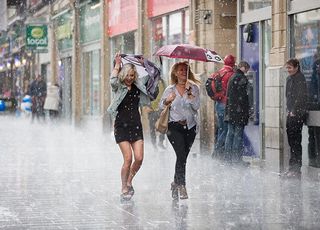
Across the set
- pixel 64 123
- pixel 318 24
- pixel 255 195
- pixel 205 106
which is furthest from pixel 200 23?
pixel 64 123

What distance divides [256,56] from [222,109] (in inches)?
48.3

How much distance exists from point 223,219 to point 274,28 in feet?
25.1

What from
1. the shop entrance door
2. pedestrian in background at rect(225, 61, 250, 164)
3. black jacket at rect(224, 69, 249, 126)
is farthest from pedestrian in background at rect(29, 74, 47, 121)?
black jacket at rect(224, 69, 249, 126)

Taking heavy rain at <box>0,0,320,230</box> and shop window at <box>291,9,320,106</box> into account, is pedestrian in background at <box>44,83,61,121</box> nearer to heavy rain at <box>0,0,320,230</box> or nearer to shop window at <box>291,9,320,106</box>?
heavy rain at <box>0,0,320,230</box>

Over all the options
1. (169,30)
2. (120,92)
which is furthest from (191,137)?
(169,30)

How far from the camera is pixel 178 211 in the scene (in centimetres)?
1112

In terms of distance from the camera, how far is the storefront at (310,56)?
16.0 meters

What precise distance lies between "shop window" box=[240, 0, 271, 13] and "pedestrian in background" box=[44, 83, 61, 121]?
63.4 feet

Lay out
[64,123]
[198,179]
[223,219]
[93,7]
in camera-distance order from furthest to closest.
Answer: [64,123], [93,7], [198,179], [223,219]

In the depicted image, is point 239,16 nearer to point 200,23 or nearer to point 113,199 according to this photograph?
point 200,23

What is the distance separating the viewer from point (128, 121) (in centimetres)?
1248

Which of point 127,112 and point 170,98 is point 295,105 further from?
point 127,112

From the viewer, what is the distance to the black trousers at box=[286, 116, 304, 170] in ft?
51.4

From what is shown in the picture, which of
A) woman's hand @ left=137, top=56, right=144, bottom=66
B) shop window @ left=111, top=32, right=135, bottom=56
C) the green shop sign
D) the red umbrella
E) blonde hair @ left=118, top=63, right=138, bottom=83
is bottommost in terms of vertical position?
blonde hair @ left=118, top=63, right=138, bottom=83
